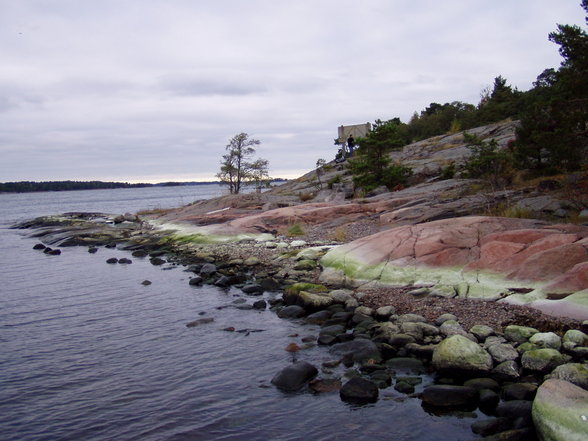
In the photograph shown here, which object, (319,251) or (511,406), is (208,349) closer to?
(511,406)

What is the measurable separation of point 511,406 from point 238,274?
12.7 m

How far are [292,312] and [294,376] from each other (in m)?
4.24

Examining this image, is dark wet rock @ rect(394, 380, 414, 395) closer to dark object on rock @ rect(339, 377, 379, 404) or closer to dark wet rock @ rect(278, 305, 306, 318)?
dark object on rock @ rect(339, 377, 379, 404)

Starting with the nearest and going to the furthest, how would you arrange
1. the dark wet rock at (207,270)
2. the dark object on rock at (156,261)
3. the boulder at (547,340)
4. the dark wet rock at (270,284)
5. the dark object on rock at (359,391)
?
1. the dark object on rock at (359,391)
2. the boulder at (547,340)
3. the dark wet rock at (270,284)
4. the dark wet rock at (207,270)
5. the dark object on rock at (156,261)

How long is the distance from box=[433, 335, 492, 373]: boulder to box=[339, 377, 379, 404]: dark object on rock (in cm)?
136

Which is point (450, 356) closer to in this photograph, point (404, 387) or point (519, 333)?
point (404, 387)

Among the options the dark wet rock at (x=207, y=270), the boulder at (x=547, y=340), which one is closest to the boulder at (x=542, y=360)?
the boulder at (x=547, y=340)

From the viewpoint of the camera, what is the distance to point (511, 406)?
7418 millimetres

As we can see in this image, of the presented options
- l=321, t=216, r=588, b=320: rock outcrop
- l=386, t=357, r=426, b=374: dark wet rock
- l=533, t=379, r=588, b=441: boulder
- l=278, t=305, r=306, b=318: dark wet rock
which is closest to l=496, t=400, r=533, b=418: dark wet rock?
l=533, t=379, r=588, b=441: boulder

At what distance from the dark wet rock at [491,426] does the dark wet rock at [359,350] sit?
2.69m

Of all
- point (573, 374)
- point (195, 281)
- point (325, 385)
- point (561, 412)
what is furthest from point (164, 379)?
point (195, 281)

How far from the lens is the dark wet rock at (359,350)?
388 inches

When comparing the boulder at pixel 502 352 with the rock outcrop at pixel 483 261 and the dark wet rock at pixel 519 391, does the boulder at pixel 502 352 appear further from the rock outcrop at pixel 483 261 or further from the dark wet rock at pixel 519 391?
the rock outcrop at pixel 483 261

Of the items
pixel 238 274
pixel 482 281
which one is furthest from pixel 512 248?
pixel 238 274
